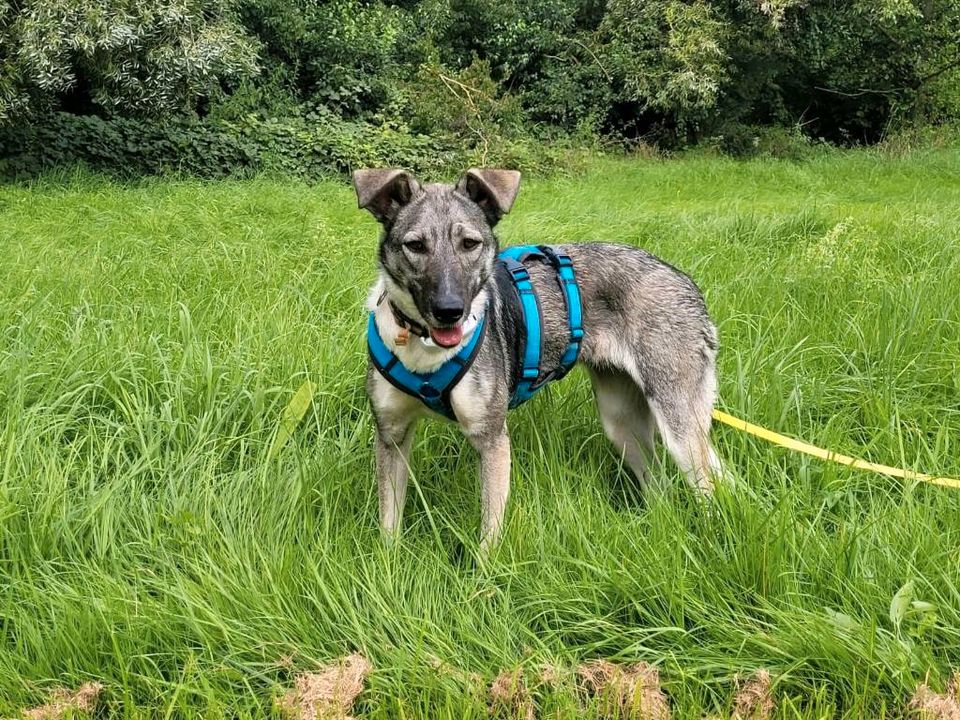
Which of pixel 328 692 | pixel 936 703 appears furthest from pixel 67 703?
pixel 936 703

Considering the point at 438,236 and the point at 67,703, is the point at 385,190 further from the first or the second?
the point at 67,703

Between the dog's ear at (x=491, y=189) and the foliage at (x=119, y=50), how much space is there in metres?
8.75

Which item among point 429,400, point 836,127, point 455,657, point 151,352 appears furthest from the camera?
point 836,127

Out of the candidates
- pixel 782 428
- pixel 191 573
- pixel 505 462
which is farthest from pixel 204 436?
pixel 782 428

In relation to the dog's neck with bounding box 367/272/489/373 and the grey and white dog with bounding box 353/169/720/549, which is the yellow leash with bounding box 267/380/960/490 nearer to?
the grey and white dog with bounding box 353/169/720/549

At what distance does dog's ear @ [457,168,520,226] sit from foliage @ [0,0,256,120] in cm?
875

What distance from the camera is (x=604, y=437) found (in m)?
3.41

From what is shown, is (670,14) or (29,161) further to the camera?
(670,14)

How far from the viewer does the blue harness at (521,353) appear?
8.82ft

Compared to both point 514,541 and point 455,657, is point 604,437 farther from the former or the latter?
point 455,657

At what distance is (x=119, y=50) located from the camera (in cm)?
1032

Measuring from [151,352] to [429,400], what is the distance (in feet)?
5.31

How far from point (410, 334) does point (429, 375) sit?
0.16 m

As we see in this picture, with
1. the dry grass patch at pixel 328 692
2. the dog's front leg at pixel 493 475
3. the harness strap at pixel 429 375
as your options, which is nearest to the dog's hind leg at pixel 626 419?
the dog's front leg at pixel 493 475
